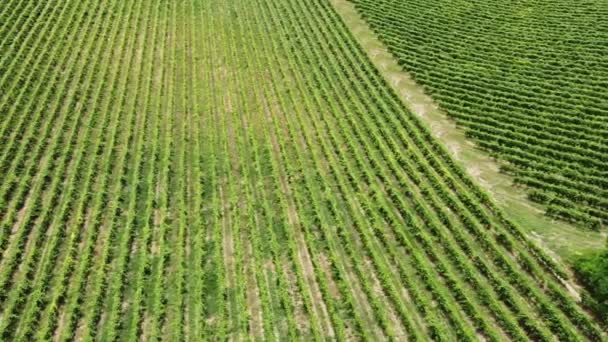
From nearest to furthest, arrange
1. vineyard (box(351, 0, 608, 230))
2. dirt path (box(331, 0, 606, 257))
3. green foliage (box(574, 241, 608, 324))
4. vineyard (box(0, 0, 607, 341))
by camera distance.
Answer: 1. green foliage (box(574, 241, 608, 324))
2. vineyard (box(0, 0, 607, 341))
3. dirt path (box(331, 0, 606, 257))
4. vineyard (box(351, 0, 608, 230))

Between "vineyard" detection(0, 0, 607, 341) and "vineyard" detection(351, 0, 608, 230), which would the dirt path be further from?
"vineyard" detection(0, 0, 607, 341)

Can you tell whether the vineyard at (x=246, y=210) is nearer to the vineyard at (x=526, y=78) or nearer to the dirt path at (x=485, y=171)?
the vineyard at (x=526, y=78)

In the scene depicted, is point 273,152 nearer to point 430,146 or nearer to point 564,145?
point 430,146

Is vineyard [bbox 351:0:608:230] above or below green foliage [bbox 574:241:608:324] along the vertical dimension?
above

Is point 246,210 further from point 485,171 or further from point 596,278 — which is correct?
point 596,278

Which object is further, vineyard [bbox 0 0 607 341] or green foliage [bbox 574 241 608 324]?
vineyard [bbox 0 0 607 341]

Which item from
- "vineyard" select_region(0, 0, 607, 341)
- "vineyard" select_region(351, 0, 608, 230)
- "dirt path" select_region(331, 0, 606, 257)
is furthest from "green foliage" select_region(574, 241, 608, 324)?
"vineyard" select_region(351, 0, 608, 230)

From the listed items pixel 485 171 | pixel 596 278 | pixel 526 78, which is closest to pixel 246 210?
pixel 485 171
